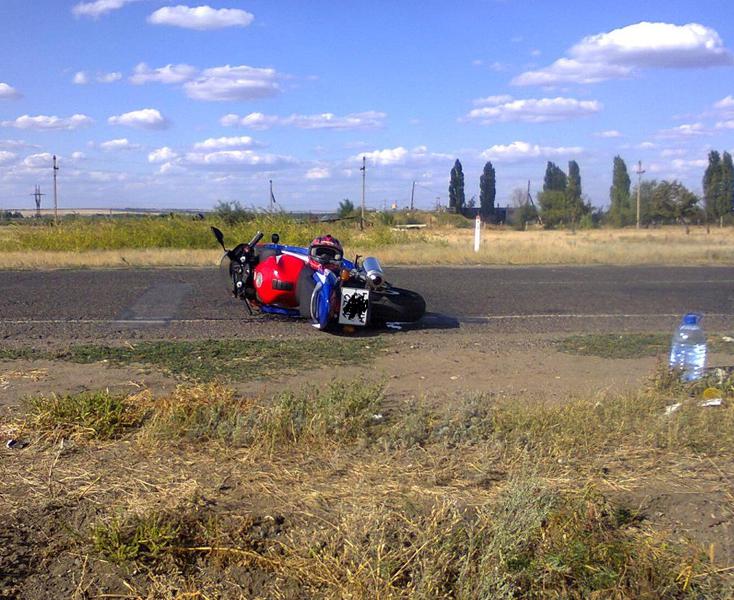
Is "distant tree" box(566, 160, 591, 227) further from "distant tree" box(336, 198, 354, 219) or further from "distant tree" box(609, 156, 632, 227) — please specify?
"distant tree" box(336, 198, 354, 219)

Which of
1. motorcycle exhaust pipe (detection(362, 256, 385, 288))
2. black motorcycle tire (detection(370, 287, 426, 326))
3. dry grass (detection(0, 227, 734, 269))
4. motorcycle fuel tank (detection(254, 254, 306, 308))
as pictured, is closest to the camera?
motorcycle exhaust pipe (detection(362, 256, 385, 288))

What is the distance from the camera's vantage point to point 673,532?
5211 millimetres

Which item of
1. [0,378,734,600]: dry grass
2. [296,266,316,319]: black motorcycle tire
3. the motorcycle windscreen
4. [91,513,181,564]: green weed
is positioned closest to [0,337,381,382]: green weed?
the motorcycle windscreen

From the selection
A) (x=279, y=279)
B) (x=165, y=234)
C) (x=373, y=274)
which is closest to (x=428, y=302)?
(x=279, y=279)

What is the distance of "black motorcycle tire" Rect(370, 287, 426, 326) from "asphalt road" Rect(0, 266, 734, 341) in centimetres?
41

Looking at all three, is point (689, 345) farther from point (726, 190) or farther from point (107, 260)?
point (726, 190)

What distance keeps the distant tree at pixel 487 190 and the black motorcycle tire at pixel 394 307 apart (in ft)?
267

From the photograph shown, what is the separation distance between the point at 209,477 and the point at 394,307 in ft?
22.5

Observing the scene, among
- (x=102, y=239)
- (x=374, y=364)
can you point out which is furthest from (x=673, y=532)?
(x=102, y=239)

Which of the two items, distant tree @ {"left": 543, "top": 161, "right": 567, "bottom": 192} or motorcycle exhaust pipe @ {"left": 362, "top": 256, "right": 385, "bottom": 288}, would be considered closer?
motorcycle exhaust pipe @ {"left": 362, "top": 256, "right": 385, "bottom": 288}

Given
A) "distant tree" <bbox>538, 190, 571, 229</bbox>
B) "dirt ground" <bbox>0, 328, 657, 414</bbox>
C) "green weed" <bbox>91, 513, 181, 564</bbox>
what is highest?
"distant tree" <bbox>538, 190, 571, 229</bbox>

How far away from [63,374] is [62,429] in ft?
7.76

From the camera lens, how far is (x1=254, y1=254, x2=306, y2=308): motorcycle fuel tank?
495 inches

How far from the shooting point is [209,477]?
5.80m
